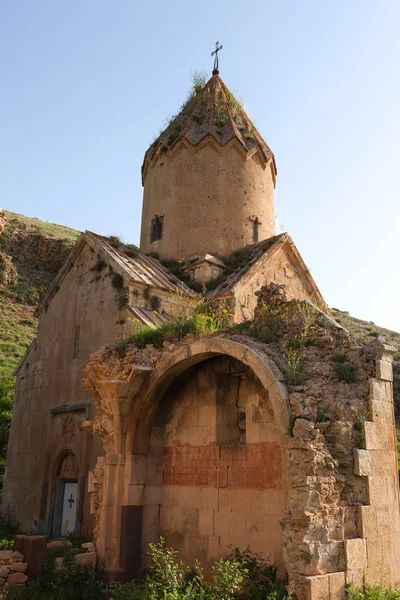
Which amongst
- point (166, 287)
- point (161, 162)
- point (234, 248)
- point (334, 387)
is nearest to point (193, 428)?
point (334, 387)

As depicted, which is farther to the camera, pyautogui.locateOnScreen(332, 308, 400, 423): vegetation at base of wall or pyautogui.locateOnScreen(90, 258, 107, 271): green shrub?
pyautogui.locateOnScreen(332, 308, 400, 423): vegetation at base of wall

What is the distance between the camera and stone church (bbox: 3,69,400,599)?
572cm

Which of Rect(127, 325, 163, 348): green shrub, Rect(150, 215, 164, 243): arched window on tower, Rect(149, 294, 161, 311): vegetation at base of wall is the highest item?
Rect(150, 215, 164, 243): arched window on tower

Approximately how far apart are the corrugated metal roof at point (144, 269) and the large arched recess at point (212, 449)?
140 inches

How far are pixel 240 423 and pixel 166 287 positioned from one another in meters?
4.55

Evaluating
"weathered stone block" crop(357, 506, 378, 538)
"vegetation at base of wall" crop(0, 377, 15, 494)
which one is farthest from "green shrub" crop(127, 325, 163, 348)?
"vegetation at base of wall" crop(0, 377, 15, 494)

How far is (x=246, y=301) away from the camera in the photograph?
11648 millimetres

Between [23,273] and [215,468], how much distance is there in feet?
110

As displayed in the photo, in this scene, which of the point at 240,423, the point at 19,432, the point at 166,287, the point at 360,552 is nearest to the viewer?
the point at 360,552

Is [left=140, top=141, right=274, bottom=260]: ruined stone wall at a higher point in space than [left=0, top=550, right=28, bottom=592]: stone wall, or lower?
higher

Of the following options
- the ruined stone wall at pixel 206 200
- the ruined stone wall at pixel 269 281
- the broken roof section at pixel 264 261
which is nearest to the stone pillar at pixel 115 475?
the ruined stone wall at pixel 269 281

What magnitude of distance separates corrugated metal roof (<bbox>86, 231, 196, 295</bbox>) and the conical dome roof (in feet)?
12.3

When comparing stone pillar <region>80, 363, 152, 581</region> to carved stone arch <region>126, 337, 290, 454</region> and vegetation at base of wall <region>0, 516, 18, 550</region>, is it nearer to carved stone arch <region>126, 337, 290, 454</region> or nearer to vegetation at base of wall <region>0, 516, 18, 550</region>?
carved stone arch <region>126, 337, 290, 454</region>

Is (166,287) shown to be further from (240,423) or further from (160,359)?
(240,423)
